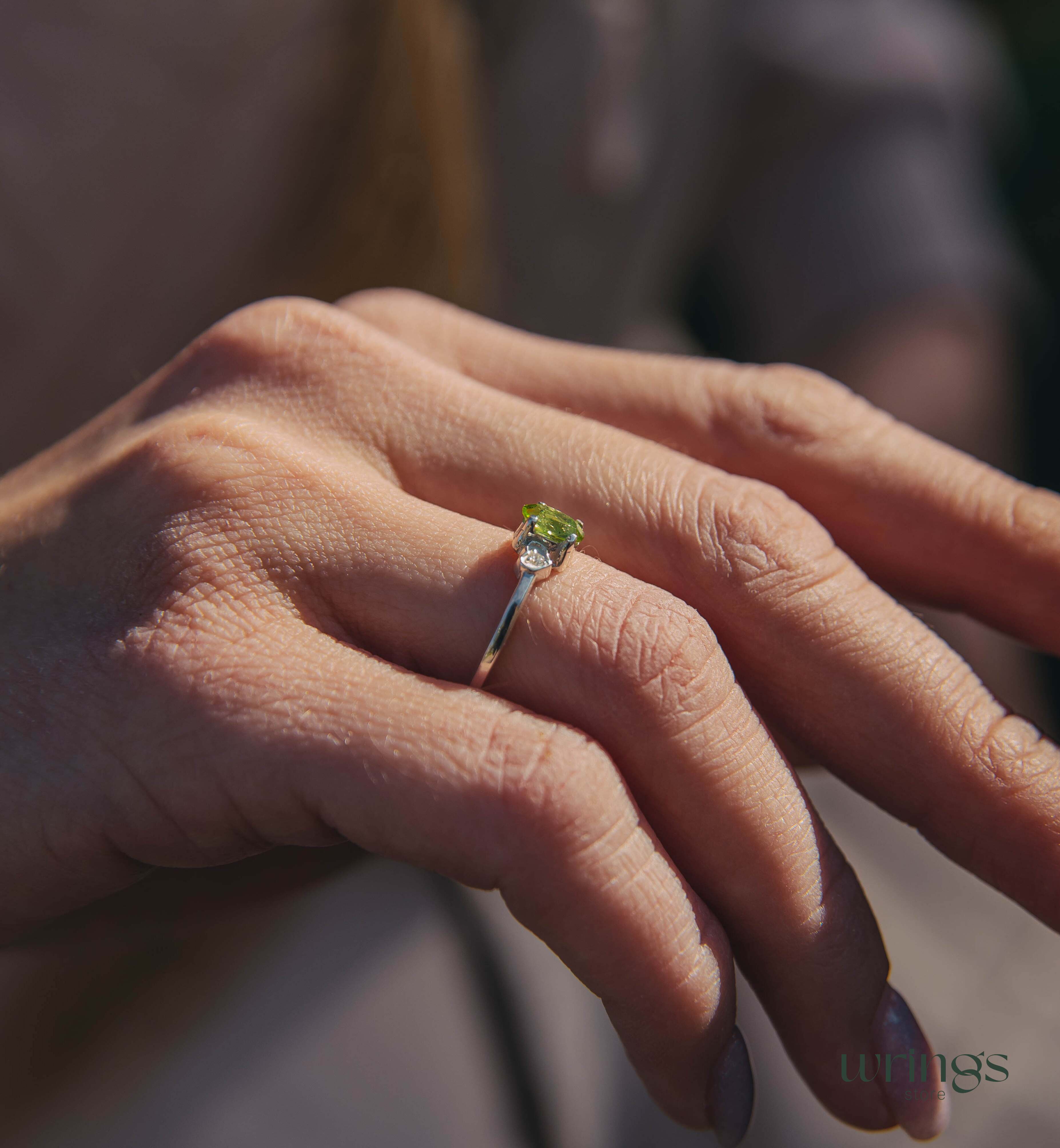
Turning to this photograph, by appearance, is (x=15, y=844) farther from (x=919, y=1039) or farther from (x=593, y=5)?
(x=593, y=5)

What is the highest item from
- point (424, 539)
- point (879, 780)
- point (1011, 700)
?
point (424, 539)

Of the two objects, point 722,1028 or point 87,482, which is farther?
point 87,482

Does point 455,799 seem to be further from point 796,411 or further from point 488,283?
point 488,283

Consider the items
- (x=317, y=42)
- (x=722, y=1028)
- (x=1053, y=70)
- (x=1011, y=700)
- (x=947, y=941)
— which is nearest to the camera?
(x=722, y=1028)

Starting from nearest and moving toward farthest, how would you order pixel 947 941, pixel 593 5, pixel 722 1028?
1. pixel 722 1028
2. pixel 947 941
3. pixel 593 5

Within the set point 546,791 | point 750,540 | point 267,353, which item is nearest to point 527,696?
point 546,791

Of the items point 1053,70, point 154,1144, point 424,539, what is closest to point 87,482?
point 424,539

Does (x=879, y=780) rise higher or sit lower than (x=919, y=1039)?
higher
